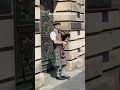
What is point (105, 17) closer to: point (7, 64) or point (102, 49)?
point (102, 49)

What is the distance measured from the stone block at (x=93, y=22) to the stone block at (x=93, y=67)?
36 centimetres

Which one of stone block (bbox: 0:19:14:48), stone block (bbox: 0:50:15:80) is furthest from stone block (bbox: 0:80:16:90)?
stone block (bbox: 0:19:14:48)

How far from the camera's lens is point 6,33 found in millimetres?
3293

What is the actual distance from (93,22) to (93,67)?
56 cm

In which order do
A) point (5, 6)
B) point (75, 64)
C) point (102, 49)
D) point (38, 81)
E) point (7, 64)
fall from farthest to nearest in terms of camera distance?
1. point (75, 64)
2. point (38, 81)
3. point (102, 49)
4. point (7, 64)
5. point (5, 6)

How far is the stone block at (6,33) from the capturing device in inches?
128

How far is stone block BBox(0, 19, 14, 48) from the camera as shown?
3.26 metres

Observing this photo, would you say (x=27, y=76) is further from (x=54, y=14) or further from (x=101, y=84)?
(x=54, y=14)

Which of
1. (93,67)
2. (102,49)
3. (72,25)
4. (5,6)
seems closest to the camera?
(5,6)

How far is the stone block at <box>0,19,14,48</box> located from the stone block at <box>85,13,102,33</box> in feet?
4.98

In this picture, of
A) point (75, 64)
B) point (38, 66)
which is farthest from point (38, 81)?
point (75, 64)

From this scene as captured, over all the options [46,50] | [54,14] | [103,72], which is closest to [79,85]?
[46,50]

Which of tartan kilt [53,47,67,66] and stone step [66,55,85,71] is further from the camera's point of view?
stone step [66,55,85,71]

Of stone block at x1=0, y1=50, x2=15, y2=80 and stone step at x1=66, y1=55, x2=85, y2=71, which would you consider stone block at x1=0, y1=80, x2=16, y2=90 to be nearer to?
stone block at x1=0, y1=50, x2=15, y2=80
